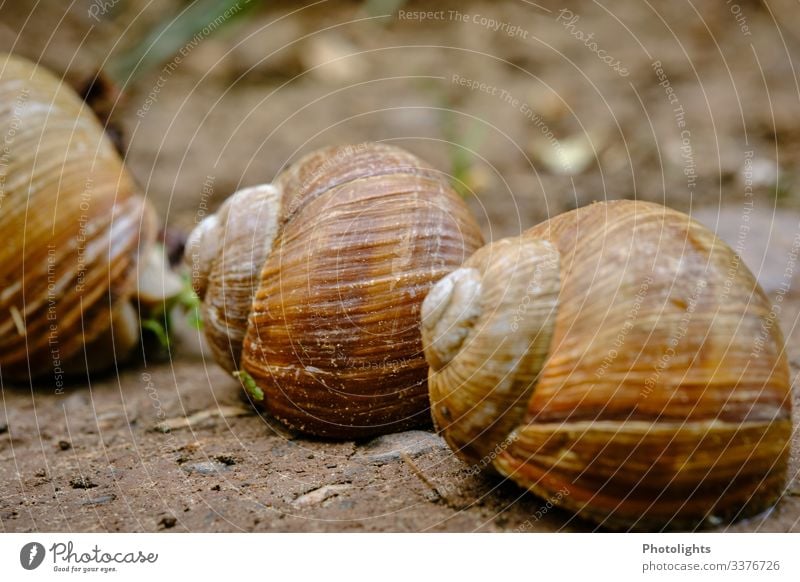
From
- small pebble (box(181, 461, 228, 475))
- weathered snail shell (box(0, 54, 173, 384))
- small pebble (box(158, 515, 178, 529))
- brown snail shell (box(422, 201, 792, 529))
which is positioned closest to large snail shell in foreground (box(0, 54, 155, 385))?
weathered snail shell (box(0, 54, 173, 384))

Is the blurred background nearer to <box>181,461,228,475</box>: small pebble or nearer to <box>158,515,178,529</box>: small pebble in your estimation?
<box>181,461,228,475</box>: small pebble

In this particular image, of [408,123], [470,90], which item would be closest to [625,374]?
[408,123]

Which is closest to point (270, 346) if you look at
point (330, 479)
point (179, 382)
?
point (330, 479)

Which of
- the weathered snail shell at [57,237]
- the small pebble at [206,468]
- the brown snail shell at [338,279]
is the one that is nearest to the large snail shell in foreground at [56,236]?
the weathered snail shell at [57,237]

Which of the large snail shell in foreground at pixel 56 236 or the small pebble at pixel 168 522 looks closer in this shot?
the small pebble at pixel 168 522
